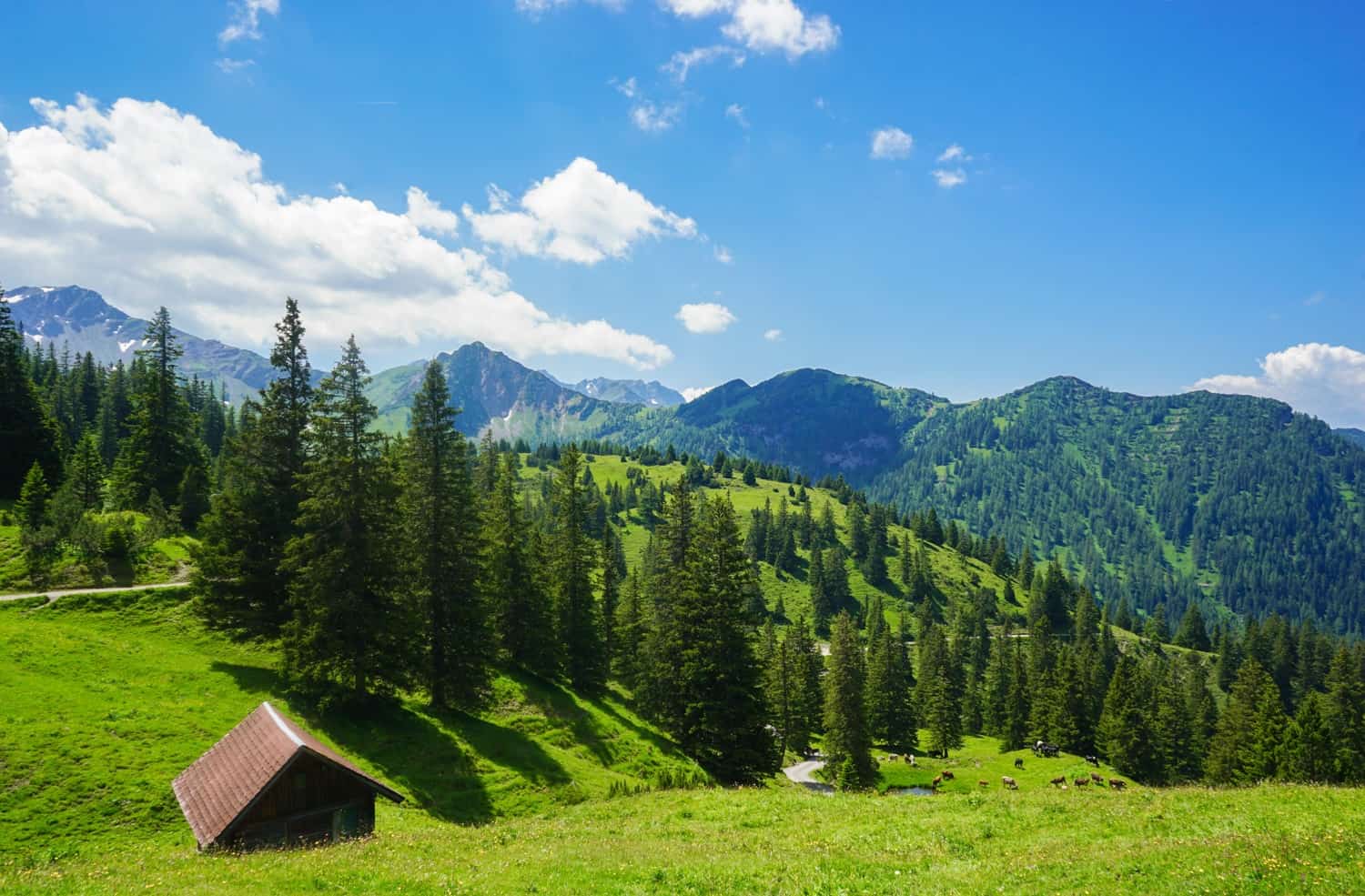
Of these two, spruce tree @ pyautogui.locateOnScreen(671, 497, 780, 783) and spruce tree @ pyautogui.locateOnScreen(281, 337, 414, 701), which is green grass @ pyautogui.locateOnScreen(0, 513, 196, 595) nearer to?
spruce tree @ pyautogui.locateOnScreen(281, 337, 414, 701)

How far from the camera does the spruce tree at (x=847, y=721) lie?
202 feet

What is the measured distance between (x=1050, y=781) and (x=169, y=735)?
7857 centimetres

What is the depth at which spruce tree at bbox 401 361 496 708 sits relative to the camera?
3766 cm

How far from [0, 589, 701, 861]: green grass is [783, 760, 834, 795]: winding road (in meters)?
37.5

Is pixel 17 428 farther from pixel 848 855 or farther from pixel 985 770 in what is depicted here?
pixel 985 770

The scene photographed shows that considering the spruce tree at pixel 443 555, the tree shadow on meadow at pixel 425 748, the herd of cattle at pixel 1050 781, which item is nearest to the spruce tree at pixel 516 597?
the spruce tree at pixel 443 555

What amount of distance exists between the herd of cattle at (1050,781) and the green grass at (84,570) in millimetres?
66666

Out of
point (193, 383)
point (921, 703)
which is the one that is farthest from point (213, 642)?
point (193, 383)

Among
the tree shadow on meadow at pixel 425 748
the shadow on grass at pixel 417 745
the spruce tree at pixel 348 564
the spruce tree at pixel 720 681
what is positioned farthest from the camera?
the spruce tree at pixel 720 681

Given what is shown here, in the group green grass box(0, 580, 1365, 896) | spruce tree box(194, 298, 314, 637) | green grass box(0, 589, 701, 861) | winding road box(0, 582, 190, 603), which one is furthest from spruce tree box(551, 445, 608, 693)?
winding road box(0, 582, 190, 603)

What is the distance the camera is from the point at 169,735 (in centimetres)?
2672

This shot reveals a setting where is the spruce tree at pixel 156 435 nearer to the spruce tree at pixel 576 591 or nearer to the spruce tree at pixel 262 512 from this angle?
the spruce tree at pixel 262 512

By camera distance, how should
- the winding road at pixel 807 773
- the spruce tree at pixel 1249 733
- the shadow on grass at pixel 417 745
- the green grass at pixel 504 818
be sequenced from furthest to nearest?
the winding road at pixel 807 773 → the spruce tree at pixel 1249 733 → the shadow on grass at pixel 417 745 → the green grass at pixel 504 818

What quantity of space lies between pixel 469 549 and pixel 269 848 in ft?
69.1
